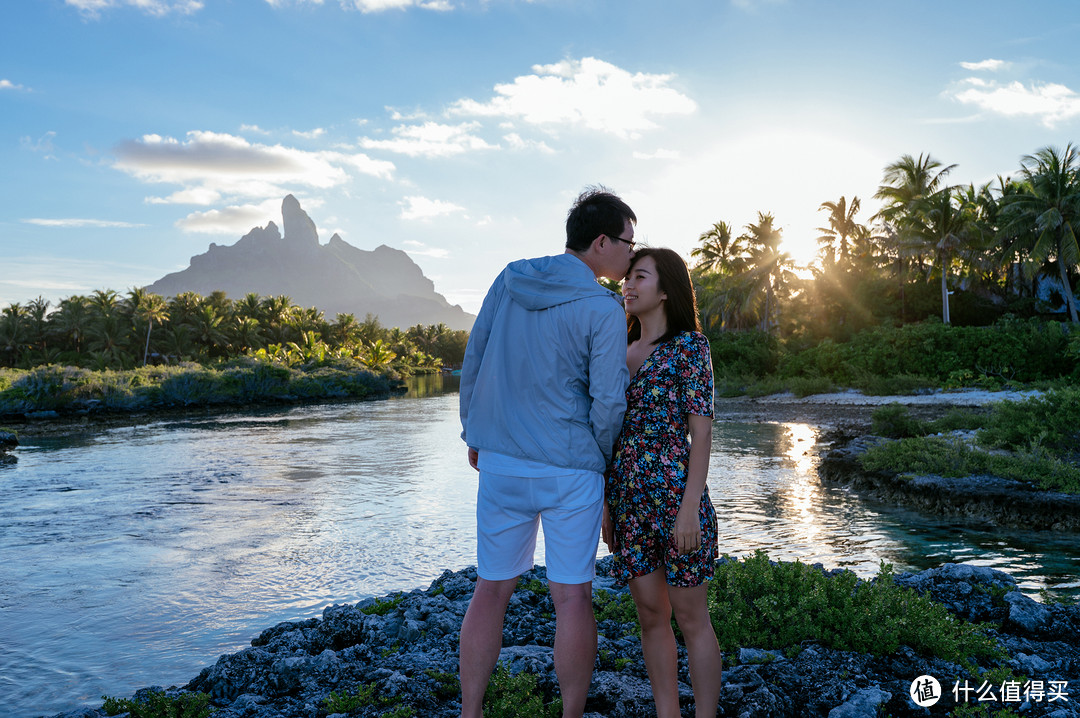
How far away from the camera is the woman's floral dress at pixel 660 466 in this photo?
2592mm

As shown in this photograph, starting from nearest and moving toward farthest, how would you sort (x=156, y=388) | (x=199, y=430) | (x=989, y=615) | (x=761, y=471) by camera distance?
(x=989, y=615) → (x=761, y=471) → (x=199, y=430) → (x=156, y=388)

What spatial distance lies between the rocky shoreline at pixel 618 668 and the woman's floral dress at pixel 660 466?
1.06 m

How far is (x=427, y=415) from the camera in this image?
32.4 metres

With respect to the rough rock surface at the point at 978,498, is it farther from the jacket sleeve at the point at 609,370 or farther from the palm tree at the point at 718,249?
the palm tree at the point at 718,249

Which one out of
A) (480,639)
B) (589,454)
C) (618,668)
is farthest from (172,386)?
(589,454)

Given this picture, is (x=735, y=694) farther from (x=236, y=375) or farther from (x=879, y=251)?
(x=236, y=375)

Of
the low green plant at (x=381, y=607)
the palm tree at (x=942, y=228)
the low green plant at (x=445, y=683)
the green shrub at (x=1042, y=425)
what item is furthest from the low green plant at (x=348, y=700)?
the palm tree at (x=942, y=228)

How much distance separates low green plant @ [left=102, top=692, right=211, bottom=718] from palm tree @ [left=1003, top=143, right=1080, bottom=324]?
110 ft

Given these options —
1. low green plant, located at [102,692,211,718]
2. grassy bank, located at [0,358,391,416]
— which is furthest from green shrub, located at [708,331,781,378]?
low green plant, located at [102,692,211,718]

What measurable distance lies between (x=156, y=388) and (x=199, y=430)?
13.8 m

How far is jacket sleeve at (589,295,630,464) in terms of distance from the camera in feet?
8.20

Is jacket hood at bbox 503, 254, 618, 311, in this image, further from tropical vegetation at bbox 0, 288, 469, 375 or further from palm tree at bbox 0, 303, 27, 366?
palm tree at bbox 0, 303, 27, 366

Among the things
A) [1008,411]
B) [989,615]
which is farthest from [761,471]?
[989,615]

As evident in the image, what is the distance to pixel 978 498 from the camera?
982cm
